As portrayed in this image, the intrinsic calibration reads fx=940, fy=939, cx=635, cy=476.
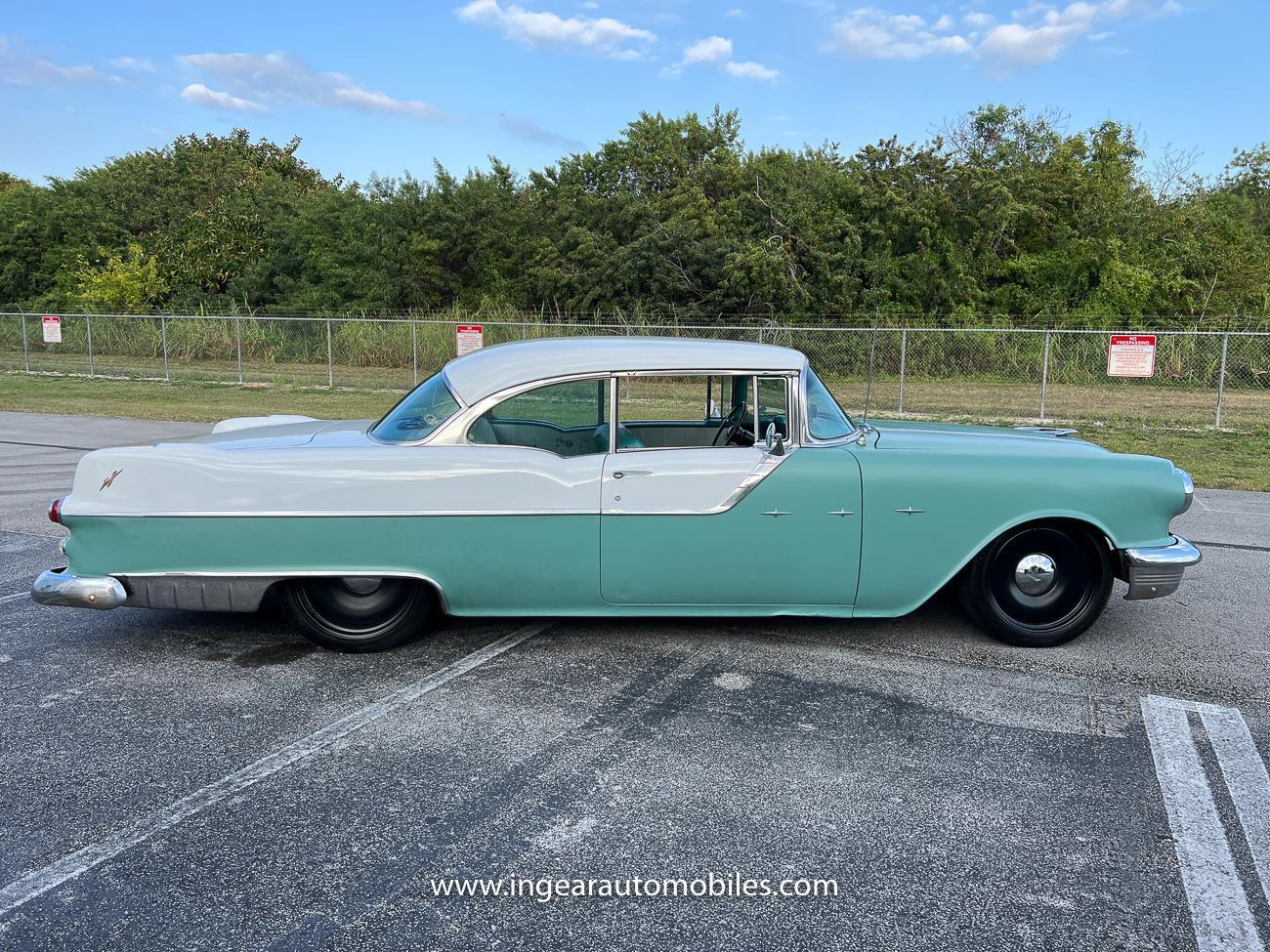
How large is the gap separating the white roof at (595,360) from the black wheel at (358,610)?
0.96 m

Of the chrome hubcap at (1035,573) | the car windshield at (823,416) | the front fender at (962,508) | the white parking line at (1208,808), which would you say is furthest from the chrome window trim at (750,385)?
the white parking line at (1208,808)

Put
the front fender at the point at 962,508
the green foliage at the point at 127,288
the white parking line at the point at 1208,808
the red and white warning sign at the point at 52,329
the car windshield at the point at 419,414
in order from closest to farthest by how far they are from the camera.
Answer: the white parking line at the point at 1208,808 → the front fender at the point at 962,508 → the car windshield at the point at 419,414 → the red and white warning sign at the point at 52,329 → the green foliage at the point at 127,288

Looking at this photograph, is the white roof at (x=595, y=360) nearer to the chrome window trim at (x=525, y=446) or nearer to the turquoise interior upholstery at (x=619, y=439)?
the chrome window trim at (x=525, y=446)

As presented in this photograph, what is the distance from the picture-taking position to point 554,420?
15.8 feet

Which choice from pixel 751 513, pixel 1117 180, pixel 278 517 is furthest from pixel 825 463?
pixel 1117 180

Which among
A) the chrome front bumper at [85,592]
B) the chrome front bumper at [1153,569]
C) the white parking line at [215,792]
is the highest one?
the chrome front bumper at [1153,569]

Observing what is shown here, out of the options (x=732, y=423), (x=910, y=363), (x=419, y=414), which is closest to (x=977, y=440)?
(x=732, y=423)

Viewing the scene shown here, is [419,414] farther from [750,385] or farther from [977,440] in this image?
[977,440]

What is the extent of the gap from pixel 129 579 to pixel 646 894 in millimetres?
2800

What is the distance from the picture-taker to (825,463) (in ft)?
14.2

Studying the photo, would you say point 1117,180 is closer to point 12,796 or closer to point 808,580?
point 808,580

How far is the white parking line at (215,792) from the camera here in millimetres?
2621

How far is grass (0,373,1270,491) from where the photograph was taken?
11883mm

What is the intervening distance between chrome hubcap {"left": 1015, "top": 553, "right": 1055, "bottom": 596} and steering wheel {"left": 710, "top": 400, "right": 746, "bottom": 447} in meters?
1.50
